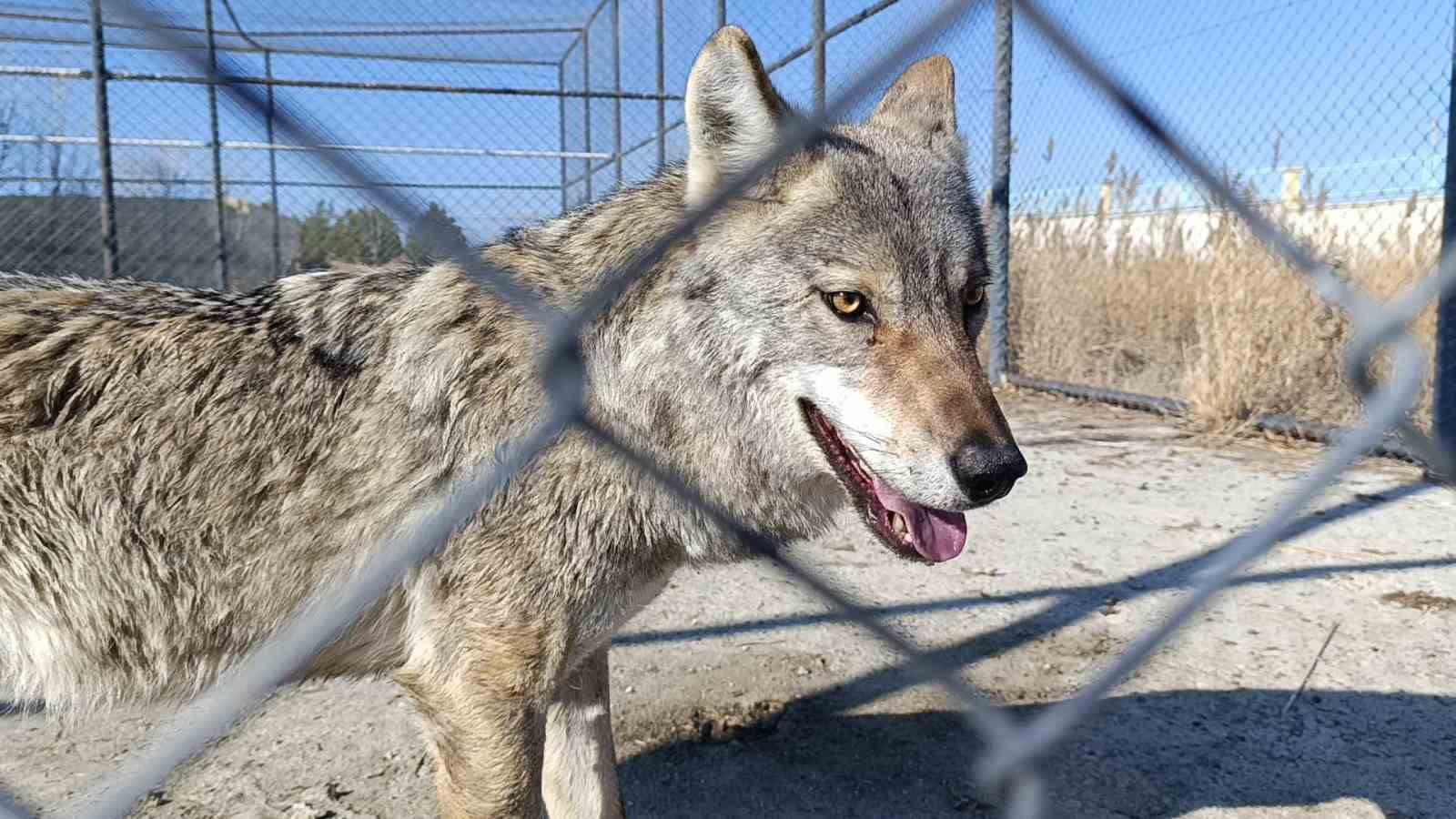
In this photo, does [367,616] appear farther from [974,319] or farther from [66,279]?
[974,319]

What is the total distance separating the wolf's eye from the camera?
70.3 inches

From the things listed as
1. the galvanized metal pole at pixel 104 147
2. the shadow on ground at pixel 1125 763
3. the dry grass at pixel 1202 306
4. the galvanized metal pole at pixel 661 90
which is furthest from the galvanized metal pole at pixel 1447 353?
the galvanized metal pole at pixel 104 147

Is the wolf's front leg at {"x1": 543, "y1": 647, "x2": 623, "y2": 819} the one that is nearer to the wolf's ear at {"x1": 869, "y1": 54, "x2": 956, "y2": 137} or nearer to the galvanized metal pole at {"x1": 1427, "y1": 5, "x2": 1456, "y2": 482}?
the wolf's ear at {"x1": 869, "y1": 54, "x2": 956, "y2": 137}

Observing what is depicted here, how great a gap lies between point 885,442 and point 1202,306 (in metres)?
5.64

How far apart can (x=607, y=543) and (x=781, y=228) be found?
714 millimetres

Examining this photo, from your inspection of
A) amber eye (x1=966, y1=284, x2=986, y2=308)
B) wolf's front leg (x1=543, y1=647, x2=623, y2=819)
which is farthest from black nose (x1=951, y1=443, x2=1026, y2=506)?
wolf's front leg (x1=543, y1=647, x2=623, y2=819)

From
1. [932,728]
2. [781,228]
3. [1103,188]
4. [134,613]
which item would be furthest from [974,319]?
[1103,188]

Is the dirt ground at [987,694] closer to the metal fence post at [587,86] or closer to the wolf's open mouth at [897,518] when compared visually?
the wolf's open mouth at [897,518]

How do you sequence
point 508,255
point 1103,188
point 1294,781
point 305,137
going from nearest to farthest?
1. point 305,137
2. point 508,255
3. point 1294,781
4. point 1103,188

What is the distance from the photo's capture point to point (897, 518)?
176cm

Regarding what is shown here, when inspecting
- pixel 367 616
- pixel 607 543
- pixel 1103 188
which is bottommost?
pixel 367 616

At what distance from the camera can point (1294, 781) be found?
2.36 meters

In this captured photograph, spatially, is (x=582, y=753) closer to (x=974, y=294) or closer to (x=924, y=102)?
(x=974, y=294)

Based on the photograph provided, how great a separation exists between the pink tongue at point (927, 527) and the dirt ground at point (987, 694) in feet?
3.03
